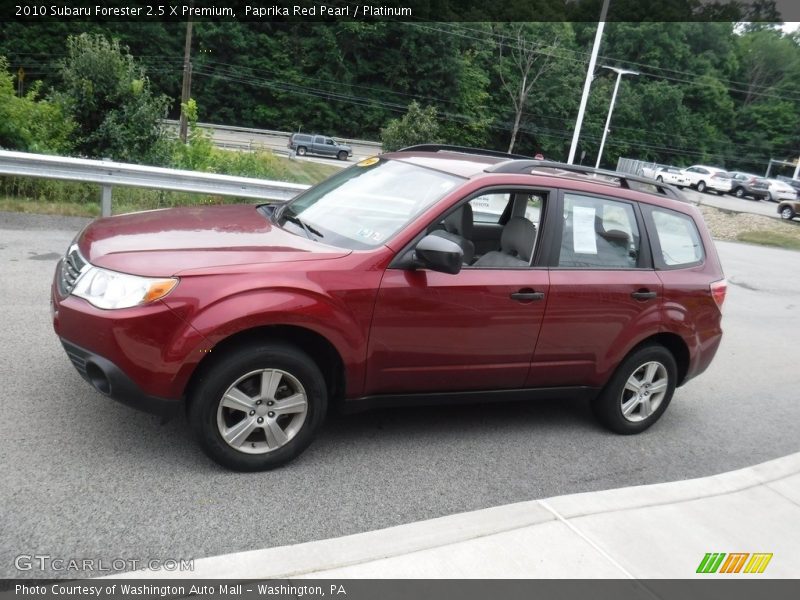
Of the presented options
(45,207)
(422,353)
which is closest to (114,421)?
(422,353)

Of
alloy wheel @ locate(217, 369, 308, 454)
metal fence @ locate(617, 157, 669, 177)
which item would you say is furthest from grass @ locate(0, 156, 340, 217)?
metal fence @ locate(617, 157, 669, 177)

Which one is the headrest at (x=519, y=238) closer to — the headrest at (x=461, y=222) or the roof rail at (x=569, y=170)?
the headrest at (x=461, y=222)

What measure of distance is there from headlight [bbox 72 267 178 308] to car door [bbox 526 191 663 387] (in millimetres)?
2358

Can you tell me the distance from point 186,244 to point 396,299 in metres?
1.19

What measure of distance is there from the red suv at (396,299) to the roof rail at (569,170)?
2cm

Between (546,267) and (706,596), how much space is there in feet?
6.81

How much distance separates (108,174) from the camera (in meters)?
9.09

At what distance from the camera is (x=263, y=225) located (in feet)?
14.3

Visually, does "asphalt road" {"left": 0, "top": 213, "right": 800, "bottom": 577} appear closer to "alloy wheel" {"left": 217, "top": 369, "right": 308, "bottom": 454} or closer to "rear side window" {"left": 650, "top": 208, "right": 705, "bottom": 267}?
"alloy wheel" {"left": 217, "top": 369, "right": 308, "bottom": 454}

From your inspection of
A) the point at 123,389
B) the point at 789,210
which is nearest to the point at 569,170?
the point at 123,389

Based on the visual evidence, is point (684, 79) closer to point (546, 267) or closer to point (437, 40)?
point (437, 40)

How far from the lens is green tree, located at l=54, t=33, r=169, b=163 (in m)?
12.3

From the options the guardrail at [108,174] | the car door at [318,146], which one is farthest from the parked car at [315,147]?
the guardrail at [108,174]

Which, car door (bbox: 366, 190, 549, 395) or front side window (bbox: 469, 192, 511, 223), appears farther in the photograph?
front side window (bbox: 469, 192, 511, 223)
